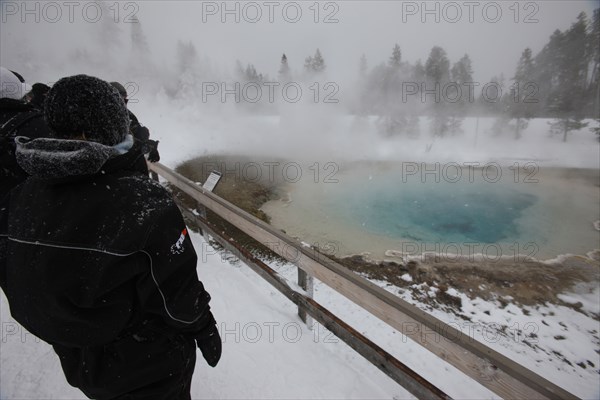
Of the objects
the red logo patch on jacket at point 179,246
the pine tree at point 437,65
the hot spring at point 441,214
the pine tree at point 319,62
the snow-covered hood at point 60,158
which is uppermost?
the pine tree at point 319,62

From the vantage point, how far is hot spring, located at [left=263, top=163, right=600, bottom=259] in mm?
9852

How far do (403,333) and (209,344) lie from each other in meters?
1.50

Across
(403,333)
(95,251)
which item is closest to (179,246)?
(95,251)

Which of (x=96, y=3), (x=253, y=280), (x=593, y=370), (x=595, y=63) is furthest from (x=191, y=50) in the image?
(x=595, y=63)

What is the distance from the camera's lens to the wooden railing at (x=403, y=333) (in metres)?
1.72

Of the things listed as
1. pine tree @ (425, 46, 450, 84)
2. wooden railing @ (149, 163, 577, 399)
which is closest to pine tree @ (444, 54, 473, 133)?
pine tree @ (425, 46, 450, 84)

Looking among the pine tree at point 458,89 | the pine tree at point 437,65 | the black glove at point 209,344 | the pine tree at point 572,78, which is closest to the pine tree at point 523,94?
the pine tree at point 572,78

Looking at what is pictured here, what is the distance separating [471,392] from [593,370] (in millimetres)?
3323

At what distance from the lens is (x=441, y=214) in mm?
12992

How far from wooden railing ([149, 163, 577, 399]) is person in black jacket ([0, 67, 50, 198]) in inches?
91.9

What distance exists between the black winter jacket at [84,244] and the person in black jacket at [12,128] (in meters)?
1.07

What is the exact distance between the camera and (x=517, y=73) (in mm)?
34969

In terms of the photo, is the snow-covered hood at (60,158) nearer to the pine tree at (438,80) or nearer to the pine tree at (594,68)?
the pine tree at (438,80)

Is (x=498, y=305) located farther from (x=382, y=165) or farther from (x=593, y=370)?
(x=382, y=165)
